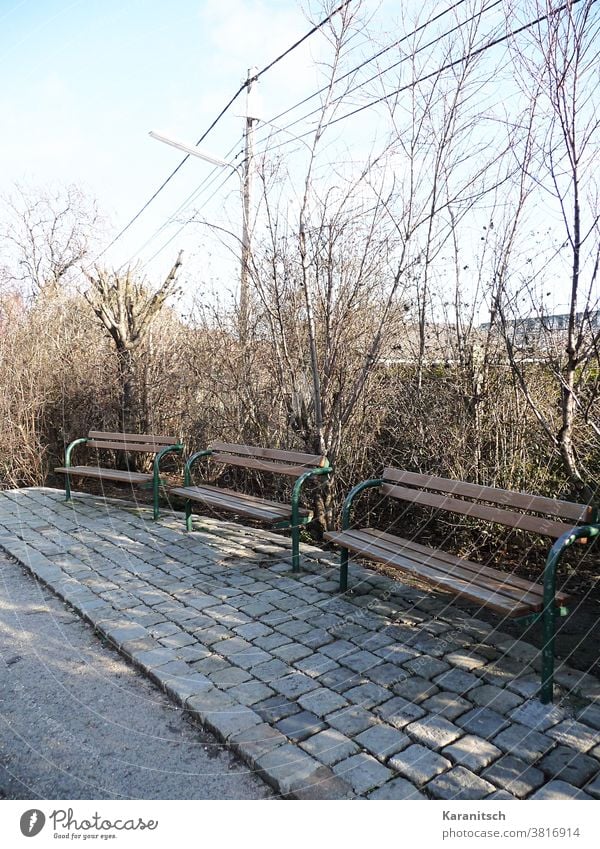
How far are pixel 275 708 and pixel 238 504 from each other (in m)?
2.43

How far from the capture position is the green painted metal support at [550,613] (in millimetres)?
2713

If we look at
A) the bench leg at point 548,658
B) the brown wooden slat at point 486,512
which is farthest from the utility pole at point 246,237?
the bench leg at point 548,658

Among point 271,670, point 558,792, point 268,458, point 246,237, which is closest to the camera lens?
point 558,792

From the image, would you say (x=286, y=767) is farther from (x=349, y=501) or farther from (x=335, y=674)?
(x=349, y=501)

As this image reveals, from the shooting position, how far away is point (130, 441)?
7023mm

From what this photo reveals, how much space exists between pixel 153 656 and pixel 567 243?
125 inches

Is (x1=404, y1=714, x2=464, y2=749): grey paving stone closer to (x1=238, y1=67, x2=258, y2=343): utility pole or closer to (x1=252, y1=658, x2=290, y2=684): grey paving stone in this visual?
(x1=252, y1=658, x2=290, y2=684): grey paving stone

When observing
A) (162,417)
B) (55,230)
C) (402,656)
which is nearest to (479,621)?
(402,656)

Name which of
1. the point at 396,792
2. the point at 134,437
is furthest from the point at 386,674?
the point at 134,437

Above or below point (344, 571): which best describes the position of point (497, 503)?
above

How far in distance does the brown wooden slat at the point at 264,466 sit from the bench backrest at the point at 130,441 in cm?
80

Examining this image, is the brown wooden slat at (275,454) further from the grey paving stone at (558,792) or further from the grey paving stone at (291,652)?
the grey paving stone at (558,792)

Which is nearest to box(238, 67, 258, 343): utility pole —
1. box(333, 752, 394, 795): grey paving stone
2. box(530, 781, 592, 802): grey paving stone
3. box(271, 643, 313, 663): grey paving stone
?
box(271, 643, 313, 663): grey paving stone

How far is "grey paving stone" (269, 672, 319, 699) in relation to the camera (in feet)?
9.45
